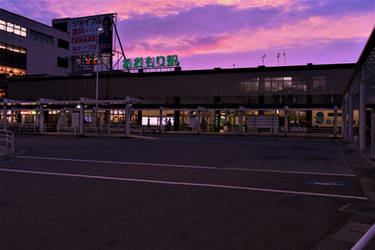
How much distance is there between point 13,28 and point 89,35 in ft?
51.9

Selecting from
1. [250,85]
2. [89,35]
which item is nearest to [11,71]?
[89,35]

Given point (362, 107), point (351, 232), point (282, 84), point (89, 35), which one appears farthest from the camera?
point (89, 35)

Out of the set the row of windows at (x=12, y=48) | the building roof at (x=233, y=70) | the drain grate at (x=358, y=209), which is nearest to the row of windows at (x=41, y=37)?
the row of windows at (x=12, y=48)

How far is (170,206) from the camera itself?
6.61 m

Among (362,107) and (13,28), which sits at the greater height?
(13,28)

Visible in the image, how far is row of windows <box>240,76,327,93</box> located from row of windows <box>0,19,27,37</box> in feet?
152

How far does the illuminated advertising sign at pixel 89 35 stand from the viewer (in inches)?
2256

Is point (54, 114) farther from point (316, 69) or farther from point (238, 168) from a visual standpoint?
point (238, 168)

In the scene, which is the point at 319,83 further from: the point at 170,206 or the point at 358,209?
the point at 170,206

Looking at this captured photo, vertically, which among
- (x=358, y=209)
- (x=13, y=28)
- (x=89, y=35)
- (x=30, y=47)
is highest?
(x=13, y=28)

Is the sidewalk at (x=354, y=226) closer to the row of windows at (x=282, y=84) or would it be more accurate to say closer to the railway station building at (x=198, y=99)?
the railway station building at (x=198, y=99)

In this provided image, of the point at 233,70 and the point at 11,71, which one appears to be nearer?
the point at 233,70

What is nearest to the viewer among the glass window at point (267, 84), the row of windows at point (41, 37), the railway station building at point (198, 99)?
the railway station building at point (198, 99)

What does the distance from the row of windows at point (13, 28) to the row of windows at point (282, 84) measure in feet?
152
